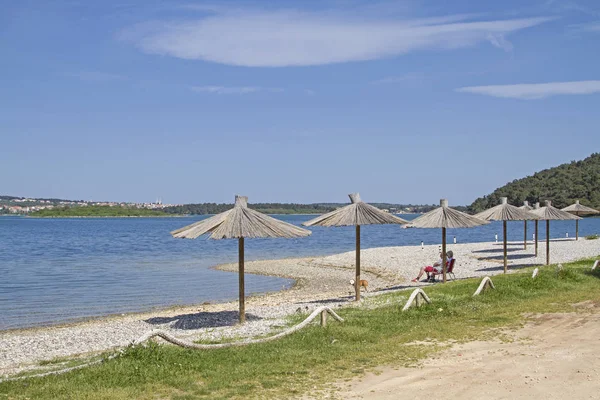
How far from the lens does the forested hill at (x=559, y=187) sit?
3686 inches

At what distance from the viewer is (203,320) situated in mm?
14125

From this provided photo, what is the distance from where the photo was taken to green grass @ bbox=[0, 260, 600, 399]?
22.1 feet

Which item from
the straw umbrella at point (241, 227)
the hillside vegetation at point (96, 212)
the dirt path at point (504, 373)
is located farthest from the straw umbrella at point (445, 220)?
the hillside vegetation at point (96, 212)

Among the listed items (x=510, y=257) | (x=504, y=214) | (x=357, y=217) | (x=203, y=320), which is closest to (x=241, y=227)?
(x=203, y=320)

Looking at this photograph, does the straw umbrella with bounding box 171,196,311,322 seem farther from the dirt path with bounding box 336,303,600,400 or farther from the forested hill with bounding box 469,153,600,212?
the forested hill with bounding box 469,153,600,212

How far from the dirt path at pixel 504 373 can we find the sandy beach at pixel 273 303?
13.0 ft

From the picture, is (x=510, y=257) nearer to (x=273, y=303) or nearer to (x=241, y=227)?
(x=273, y=303)

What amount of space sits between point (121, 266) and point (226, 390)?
29276 millimetres

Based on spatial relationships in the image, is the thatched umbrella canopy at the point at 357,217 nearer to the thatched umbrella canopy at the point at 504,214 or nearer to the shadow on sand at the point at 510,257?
the thatched umbrella canopy at the point at 504,214

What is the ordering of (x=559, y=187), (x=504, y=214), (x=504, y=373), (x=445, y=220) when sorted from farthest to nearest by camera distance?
(x=559, y=187) → (x=504, y=214) → (x=445, y=220) → (x=504, y=373)

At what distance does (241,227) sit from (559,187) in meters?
98.3

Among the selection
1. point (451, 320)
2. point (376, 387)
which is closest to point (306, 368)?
point (376, 387)

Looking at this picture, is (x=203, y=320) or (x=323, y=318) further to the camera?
(x=203, y=320)

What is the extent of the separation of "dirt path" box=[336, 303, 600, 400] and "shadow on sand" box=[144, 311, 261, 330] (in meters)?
6.15
